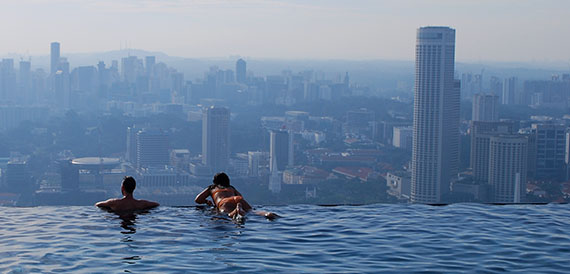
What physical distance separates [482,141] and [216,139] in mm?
Result: 36158

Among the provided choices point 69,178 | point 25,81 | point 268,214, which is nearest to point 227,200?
point 268,214

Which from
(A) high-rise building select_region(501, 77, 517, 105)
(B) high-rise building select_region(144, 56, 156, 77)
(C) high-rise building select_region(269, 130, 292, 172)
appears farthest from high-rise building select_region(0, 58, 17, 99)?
(A) high-rise building select_region(501, 77, 517, 105)

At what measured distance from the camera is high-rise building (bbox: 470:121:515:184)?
92.1 metres

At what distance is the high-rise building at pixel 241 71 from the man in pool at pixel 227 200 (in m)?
150

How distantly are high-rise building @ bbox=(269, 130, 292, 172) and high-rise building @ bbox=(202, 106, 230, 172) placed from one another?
6143mm

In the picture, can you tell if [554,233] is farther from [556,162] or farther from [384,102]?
[384,102]

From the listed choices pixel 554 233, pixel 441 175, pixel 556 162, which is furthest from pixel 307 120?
pixel 554 233

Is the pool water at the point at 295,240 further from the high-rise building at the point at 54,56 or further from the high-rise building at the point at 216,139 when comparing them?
the high-rise building at the point at 54,56

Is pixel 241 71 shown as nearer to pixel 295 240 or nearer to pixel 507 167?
pixel 507 167

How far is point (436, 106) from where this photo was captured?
4365 inches

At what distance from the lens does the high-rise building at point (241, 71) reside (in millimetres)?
160488

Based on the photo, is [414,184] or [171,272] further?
[414,184]

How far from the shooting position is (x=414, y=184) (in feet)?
308

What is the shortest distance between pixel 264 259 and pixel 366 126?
121358 mm
